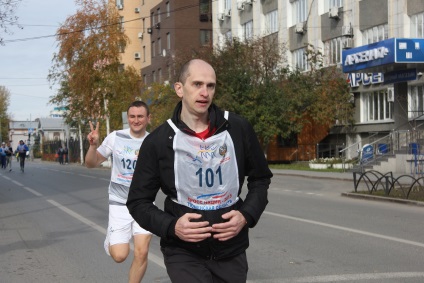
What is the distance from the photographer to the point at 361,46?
91.5ft

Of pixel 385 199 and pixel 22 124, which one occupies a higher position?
pixel 22 124

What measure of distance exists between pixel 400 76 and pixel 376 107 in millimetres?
7884

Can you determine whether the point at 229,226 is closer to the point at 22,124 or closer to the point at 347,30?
the point at 347,30

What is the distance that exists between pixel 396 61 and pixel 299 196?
878cm

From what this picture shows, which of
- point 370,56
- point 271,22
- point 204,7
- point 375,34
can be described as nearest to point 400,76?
point 370,56

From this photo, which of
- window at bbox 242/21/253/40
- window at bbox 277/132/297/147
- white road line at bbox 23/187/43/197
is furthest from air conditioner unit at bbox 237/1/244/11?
white road line at bbox 23/187/43/197

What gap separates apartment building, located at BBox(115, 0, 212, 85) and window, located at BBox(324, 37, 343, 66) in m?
17.5

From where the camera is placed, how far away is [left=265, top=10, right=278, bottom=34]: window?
45125mm

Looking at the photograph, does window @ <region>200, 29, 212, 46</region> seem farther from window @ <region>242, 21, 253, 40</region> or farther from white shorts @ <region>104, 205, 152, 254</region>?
white shorts @ <region>104, 205, 152, 254</region>

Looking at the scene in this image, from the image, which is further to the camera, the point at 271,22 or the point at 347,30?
the point at 271,22

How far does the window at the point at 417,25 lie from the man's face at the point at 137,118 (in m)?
26.6

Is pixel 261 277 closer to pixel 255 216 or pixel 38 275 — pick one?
pixel 38 275

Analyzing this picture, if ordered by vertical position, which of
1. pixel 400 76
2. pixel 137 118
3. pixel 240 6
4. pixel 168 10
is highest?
pixel 168 10

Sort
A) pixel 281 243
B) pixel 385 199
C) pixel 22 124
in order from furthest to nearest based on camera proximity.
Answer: pixel 22 124, pixel 385 199, pixel 281 243
